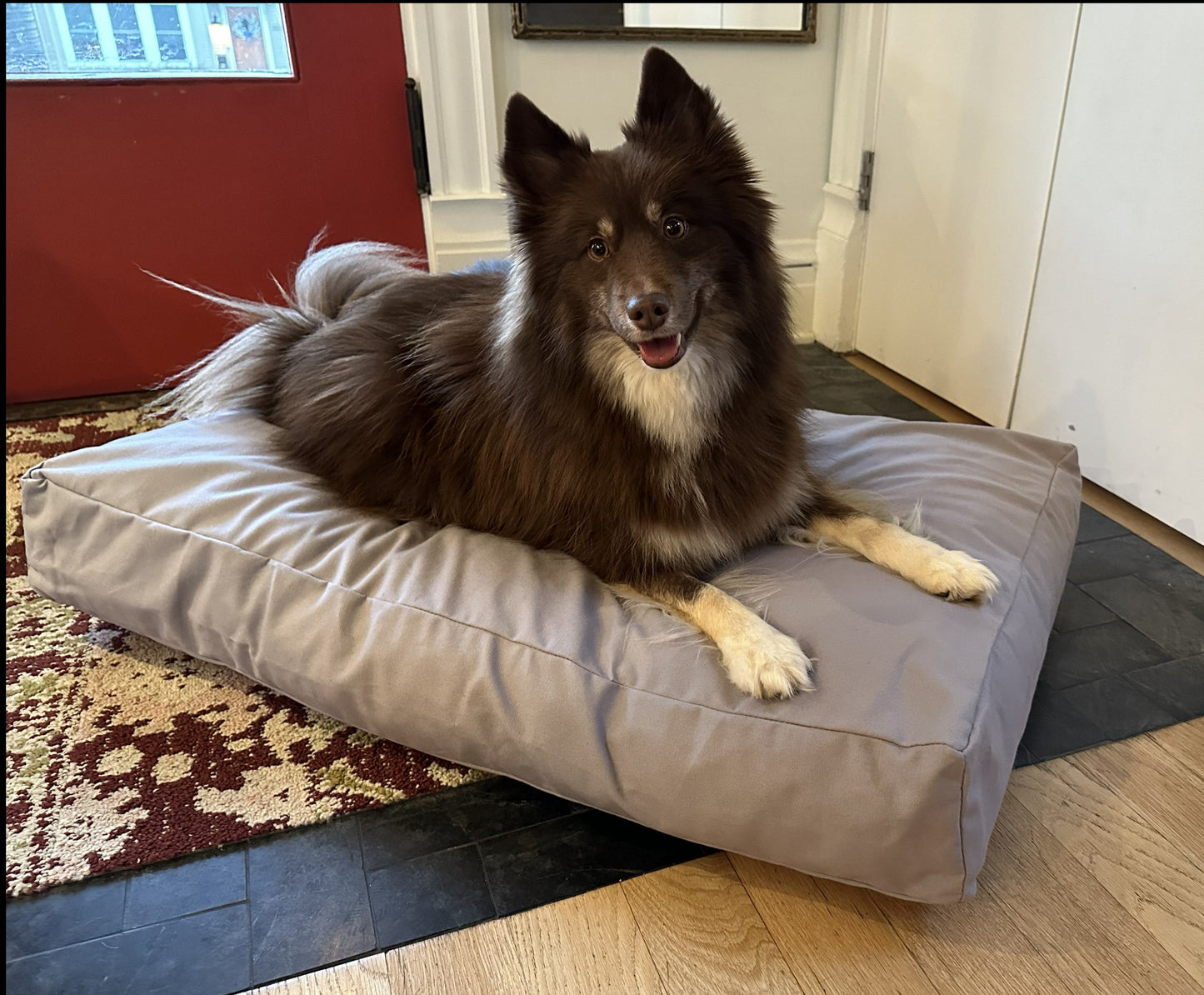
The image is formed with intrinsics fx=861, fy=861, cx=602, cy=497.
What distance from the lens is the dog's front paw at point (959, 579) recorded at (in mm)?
1392

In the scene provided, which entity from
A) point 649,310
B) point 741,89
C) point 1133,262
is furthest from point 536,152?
point 741,89

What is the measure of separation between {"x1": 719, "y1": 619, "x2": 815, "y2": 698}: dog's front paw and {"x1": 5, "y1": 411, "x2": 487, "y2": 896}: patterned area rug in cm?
52

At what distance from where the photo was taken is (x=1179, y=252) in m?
2.01

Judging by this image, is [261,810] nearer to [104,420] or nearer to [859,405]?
[104,420]

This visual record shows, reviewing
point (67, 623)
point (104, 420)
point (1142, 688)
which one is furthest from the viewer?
point (104, 420)

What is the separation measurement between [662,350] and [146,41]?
2365 mm

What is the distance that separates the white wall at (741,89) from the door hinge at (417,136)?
0.27 metres

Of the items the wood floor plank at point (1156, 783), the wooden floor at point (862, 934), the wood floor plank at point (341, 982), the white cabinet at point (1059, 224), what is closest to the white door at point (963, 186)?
the white cabinet at point (1059, 224)

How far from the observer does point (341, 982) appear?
116 centimetres

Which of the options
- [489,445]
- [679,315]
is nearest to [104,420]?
[489,445]

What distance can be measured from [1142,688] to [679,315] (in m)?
1.13

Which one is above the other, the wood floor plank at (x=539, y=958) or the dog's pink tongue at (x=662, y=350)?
the dog's pink tongue at (x=662, y=350)

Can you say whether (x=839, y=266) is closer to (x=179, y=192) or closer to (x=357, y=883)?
(x=179, y=192)

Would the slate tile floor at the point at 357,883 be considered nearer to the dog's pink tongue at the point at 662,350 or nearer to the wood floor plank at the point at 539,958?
the wood floor plank at the point at 539,958
